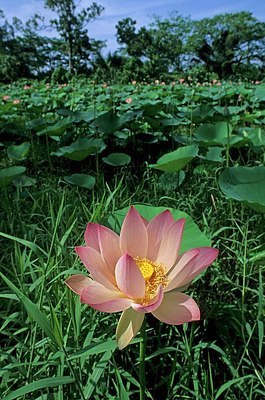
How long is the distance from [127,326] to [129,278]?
0.06 m

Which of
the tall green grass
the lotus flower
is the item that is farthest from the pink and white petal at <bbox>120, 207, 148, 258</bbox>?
the tall green grass

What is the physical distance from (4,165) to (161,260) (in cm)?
185

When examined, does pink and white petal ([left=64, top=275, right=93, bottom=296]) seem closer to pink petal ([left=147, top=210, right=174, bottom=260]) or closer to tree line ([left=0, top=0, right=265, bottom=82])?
pink petal ([left=147, top=210, right=174, bottom=260])

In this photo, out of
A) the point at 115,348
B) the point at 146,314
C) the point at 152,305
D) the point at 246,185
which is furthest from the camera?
the point at 246,185

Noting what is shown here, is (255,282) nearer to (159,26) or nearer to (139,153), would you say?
(139,153)

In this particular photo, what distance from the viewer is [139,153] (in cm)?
229

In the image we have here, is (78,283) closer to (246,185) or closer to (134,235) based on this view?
(134,235)

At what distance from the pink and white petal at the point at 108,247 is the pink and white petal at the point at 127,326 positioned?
2.3 inches

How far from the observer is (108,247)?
507 millimetres

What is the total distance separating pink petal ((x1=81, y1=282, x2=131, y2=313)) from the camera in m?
0.44

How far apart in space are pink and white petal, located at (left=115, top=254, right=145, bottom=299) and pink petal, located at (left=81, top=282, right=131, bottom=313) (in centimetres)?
1

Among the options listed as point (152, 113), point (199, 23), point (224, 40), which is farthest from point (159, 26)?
point (152, 113)

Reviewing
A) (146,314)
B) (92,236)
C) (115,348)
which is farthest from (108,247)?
(146,314)

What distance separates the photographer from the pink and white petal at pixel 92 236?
0.51 meters
